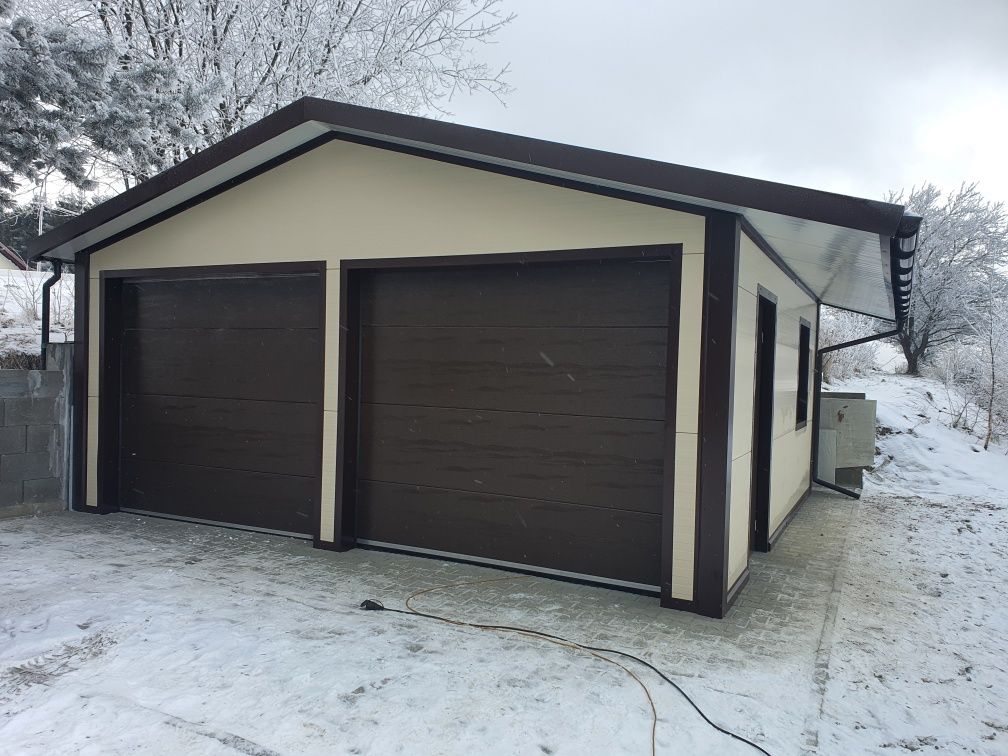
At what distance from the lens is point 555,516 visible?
16.8 ft

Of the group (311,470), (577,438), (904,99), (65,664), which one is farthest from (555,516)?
(904,99)

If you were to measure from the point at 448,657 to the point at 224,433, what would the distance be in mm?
3639

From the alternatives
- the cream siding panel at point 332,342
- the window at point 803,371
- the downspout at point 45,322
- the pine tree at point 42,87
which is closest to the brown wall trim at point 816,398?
the window at point 803,371

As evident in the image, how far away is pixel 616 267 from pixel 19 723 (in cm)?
404

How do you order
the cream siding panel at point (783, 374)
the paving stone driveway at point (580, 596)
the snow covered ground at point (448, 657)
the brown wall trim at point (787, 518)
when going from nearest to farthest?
the snow covered ground at point (448, 657) < the paving stone driveway at point (580, 596) < the cream siding panel at point (783, 374) < the brown wall trim at point (787, 518)

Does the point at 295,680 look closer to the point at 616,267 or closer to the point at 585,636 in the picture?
the point at 585,636

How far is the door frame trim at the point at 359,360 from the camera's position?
4.57 meters

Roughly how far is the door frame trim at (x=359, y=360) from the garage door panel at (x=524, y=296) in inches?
5.3

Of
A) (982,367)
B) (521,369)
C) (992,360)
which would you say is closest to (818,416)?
(521,369)

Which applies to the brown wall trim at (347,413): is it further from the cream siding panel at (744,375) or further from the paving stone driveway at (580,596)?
the cream siding panel at (744,375)

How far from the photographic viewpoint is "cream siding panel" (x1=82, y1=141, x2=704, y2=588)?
4.54 meters

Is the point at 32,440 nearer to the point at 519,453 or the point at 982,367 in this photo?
the point at 519,453

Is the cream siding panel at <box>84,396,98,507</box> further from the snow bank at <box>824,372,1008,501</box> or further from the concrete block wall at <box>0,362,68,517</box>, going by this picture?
the snow bank at <box>824,372,1008,501</box>

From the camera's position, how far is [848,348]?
18109 millimetres
